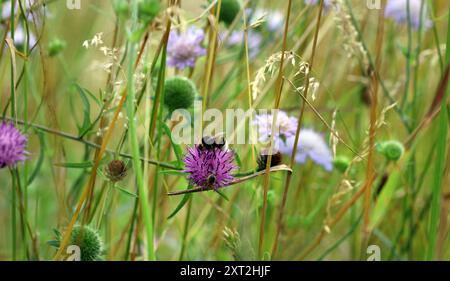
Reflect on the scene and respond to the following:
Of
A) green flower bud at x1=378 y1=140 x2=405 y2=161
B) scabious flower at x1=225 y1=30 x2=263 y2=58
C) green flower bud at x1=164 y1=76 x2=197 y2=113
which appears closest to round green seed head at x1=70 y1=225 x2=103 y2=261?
green flower bud at x1=164 y1=76 x2=197 y2=113

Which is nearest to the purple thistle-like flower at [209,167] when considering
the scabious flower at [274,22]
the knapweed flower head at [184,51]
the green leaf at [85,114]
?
the green leaf at [85,114]

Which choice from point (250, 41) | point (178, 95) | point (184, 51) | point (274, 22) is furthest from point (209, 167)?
point (274, 22)

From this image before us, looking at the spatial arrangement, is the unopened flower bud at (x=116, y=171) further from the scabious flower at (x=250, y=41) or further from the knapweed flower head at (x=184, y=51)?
the scabious flower at (x=250, y=41)

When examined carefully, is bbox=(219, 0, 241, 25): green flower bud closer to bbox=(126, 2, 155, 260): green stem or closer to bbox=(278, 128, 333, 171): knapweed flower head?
bbox=(278, 128, 333, 171): knapweed flower head

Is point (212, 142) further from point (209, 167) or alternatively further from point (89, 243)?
point (89, 243)
